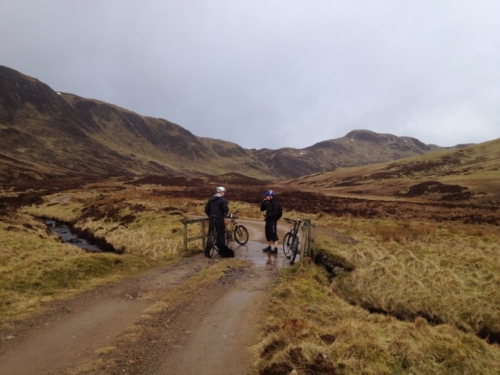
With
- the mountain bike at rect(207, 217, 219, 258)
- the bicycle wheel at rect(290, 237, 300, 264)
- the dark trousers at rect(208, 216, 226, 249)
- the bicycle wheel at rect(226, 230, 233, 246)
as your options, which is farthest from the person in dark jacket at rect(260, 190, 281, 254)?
the bicycle wheel at rect(226, 230, 233, 246)

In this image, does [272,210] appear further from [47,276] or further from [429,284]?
[47,276]

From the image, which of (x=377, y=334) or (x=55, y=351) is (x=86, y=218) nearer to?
(x=55, y=351)

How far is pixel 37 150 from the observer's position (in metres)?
154

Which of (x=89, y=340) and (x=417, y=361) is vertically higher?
(x=89, y=340)

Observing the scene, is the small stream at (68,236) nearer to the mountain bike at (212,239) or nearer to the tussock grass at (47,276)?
the tussock grass at (47,276)

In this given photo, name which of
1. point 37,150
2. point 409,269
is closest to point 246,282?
point 409,269

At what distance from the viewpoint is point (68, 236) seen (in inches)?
1100

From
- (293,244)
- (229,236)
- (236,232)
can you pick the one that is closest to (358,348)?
(293,244)

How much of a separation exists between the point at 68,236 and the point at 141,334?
77.1ft

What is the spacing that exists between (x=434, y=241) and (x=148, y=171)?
177678mm

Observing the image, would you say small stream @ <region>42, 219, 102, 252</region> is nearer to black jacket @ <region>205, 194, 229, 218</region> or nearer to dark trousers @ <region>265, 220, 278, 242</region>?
black jacket @ <region>205, 194, 229, 218</region>

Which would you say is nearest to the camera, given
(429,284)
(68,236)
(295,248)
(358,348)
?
(358,348)

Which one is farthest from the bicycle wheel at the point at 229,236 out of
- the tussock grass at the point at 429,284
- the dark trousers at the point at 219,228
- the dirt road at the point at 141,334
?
the dirt road at the point at 141,334

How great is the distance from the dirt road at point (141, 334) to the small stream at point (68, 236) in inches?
544
